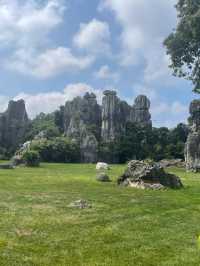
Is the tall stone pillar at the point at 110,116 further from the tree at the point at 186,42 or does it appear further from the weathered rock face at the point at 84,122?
the tree at the point at 186,42

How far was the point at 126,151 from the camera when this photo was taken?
343 ft

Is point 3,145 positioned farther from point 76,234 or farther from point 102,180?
point 76,234

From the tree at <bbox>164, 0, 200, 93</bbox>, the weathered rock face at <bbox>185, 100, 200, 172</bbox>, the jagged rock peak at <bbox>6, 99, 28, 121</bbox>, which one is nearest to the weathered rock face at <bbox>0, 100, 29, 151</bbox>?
the jagged rock peak at <bbox>6, 99, 28, 121</bbox>

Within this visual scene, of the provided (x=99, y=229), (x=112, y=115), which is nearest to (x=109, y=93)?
(x=112, y=115)

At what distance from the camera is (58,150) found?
9331cm

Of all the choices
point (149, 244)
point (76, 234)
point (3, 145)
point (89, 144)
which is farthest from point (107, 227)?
point (3, 145)

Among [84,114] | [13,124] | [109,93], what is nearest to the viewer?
[84,114]

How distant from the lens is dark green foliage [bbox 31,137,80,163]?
9106 centimetres

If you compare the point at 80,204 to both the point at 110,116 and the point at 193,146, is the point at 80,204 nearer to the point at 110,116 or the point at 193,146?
the point at 193,146

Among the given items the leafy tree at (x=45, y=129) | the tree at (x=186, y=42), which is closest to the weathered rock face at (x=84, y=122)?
the leafy tree at (x=45, y=129)

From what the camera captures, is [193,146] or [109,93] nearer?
[193,146]

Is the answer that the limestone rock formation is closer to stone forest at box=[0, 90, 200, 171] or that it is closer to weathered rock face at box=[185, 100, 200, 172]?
stone forest at box=[0, 90, 200, 171]

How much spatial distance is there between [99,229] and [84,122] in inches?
4111

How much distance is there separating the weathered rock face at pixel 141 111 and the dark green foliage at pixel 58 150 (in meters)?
30.9
